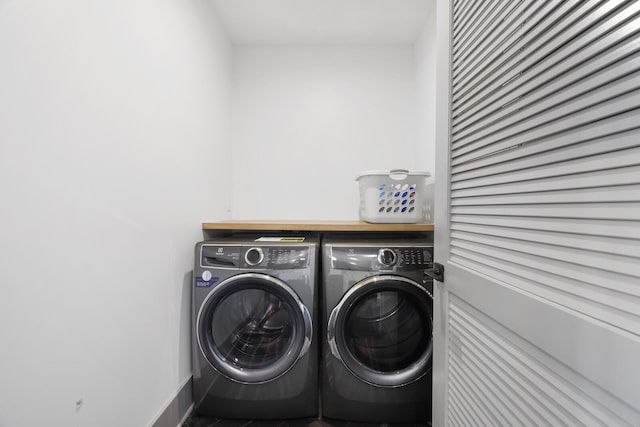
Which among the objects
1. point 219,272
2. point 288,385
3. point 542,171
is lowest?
point 288,385

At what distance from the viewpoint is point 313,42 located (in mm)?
2238

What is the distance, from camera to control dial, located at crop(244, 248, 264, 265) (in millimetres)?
1468

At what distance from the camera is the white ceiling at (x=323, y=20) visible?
182 centimetres

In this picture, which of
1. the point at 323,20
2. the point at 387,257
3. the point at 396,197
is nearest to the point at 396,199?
the point at 396,197

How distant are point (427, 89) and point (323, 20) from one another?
87 cm

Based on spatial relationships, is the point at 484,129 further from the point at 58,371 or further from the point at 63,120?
the point at 58,371

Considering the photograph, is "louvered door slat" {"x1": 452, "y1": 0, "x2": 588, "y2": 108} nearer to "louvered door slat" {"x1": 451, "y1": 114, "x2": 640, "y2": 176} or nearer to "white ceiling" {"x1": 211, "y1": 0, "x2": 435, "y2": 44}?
"louvered door slat" {"x1": 451, "y1": 114, "x2": 640, "y2": 176}

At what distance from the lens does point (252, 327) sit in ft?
4.85

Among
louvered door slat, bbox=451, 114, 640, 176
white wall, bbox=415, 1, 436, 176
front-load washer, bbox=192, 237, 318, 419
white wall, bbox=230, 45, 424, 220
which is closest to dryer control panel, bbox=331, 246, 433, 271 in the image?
front-load washer, bbox=192, 237, 318, 419

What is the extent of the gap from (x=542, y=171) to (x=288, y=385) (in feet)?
4.80

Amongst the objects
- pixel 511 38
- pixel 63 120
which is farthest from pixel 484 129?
pixel 63 120

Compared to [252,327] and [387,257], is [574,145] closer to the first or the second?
[387,257]

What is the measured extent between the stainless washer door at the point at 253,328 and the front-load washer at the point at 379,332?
0.17 meters

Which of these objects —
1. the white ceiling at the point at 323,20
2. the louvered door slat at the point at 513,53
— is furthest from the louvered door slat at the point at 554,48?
Answer: the white ceiling at the point at 323,20
